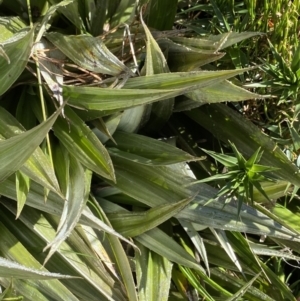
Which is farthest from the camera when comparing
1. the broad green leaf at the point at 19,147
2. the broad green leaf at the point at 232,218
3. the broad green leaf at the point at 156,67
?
the broad green leaf at the point at 232,218

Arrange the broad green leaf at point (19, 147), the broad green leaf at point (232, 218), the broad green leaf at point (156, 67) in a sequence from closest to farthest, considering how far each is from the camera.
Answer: the broad green leaf at point (19, 147) < the broad green leaf at point (156, 67) < the broad green leaf at point (232, 218)

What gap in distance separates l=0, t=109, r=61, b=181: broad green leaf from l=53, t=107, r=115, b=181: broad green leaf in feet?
0.39

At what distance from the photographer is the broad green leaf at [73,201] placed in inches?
33.0

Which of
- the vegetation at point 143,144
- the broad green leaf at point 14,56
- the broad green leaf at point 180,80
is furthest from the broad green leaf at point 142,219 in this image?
the broad green leaf at point 14,56

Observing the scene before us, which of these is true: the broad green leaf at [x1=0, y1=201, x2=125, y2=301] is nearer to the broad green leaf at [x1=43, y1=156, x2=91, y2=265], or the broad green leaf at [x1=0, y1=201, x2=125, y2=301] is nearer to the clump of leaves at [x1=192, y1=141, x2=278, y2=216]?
the broad green leaf at [x1=43, y1=156, x2=91, y2=265]

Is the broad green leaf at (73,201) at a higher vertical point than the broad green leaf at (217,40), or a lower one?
lower

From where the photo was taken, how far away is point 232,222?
96 cm

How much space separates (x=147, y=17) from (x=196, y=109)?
0.68 feet

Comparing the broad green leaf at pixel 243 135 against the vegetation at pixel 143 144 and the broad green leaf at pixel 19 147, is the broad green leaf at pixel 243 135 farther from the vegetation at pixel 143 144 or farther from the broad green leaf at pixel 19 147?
the broad green leaf at pixel 19 147

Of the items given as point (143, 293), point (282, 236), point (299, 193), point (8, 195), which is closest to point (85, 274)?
point (143, 293)

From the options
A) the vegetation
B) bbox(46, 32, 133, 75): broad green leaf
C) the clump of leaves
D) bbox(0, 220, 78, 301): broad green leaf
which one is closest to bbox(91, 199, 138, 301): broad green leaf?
the vegetation

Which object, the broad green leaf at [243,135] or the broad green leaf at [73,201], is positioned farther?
the broad green leaf at [243,135]


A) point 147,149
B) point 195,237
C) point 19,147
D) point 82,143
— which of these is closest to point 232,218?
point 195,237

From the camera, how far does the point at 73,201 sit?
88cm
